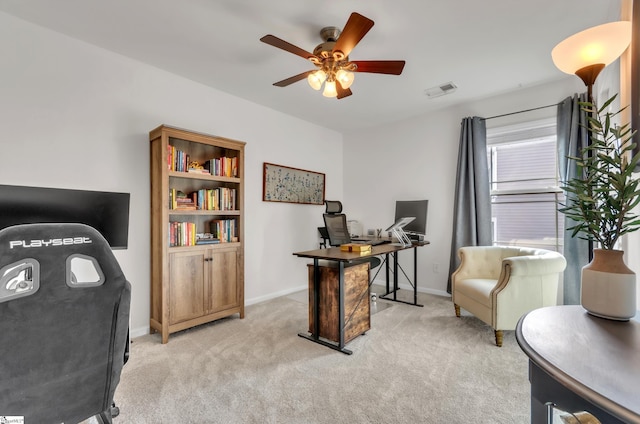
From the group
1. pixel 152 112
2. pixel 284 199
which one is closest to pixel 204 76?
pixel 152 112

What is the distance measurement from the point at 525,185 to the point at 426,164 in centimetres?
122

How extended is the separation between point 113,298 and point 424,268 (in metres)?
3.88

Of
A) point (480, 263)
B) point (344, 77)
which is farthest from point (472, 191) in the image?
point (344, 77)

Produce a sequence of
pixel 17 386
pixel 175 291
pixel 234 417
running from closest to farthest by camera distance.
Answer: pixel 17 386 → pixel 234 417 → pixel 175 291

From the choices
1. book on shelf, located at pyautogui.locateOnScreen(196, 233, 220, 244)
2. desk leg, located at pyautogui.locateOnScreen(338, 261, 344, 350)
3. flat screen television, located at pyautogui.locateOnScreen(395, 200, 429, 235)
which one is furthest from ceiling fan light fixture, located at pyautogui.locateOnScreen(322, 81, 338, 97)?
flat screen television, located at pyautogui.locateOnScreen(395, 200, 429, 235)

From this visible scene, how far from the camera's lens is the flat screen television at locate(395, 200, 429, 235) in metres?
3.98

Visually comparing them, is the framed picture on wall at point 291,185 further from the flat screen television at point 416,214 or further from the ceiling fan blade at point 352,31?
the ceiling fan blade at point 352,31

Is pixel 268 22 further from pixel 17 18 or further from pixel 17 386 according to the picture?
pixel 17 386

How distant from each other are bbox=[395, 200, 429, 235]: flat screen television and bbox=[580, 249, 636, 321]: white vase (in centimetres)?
298

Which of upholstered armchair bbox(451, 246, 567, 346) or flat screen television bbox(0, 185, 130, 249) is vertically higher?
flat screen television bbox(0, 185, 130, 249)

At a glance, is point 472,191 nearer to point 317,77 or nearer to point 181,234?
point 317,77

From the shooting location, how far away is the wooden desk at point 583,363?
543 mm

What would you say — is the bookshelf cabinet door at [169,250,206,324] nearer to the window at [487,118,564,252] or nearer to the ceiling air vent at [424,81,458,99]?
the ceiling air vent at [424,81,458,99]

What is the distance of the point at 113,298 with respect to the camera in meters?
1.17
